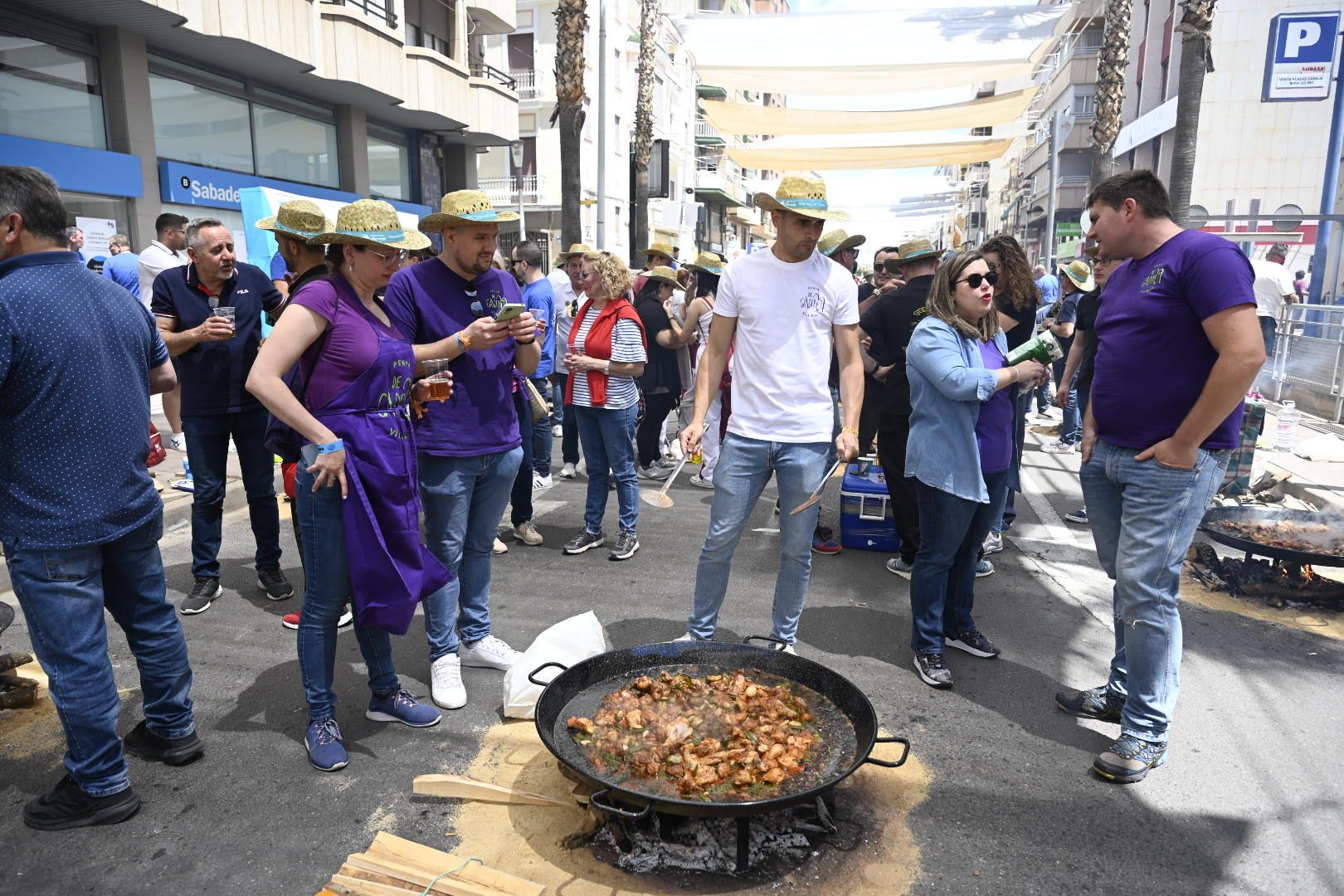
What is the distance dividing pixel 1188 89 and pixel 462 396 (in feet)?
36.8

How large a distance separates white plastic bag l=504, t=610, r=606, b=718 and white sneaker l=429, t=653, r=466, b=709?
0.26m

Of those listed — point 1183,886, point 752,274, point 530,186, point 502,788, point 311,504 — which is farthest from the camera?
point 530,186

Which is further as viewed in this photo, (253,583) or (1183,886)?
(253,583)

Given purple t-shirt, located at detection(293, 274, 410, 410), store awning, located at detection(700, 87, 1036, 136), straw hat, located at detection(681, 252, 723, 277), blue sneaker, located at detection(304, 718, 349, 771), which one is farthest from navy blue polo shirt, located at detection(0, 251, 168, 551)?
store awning, located at detection(700, 87, 1036, 136)

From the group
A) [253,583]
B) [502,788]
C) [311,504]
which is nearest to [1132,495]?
[502,788]

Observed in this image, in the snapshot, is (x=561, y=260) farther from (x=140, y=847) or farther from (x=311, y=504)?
(x=140, y=847)

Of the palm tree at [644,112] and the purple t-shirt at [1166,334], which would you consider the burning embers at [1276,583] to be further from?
the palm tree at [644,112]

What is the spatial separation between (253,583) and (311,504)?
273 centimetres

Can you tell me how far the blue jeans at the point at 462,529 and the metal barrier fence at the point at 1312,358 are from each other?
11.8 m

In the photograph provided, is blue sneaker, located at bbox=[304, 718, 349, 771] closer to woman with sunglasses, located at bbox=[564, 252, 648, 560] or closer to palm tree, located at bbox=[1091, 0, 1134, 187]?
woman with sunglasses, located at bbox=[564, 252, 648, 560]

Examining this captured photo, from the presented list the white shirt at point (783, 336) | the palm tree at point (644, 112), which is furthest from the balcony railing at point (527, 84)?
the white shirt at point (783, 336)

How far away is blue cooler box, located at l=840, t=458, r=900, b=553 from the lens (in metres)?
6.19

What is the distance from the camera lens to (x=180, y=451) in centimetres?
878

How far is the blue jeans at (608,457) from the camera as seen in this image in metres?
6.00
